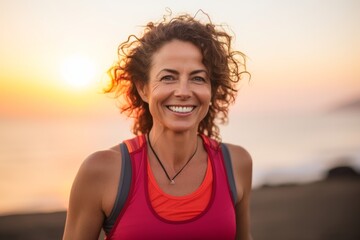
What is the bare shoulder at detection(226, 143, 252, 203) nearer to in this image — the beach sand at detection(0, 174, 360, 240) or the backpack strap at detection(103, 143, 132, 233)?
the backpack strap at detection(103, 143, 132, 233)

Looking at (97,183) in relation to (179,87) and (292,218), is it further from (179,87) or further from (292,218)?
(292,218)

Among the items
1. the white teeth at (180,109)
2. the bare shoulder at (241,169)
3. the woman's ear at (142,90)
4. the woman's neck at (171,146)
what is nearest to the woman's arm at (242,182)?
the bare shoulder at (241,169)

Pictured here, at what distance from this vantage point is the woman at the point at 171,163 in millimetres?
2561

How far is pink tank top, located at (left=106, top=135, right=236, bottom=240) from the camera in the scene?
252 cm

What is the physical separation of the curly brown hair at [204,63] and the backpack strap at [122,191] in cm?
49

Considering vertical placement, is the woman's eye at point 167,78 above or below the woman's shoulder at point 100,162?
above

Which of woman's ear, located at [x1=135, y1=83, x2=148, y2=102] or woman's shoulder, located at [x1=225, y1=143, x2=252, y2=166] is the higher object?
woman's ear, located at [x1=135, y1=83, x2=148, y2=102]

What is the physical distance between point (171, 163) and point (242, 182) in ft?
1.37

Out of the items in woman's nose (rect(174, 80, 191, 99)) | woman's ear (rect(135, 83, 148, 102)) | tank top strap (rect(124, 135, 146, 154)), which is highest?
woman's nose (rect(174, 80, 191, 99))

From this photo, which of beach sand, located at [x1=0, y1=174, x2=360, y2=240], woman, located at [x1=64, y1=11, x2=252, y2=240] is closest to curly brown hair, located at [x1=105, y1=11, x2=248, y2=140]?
woman, located at [x1=64, y1=11, x2=252, y2=240]

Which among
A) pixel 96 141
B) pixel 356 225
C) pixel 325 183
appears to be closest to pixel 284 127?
pixel 96 141

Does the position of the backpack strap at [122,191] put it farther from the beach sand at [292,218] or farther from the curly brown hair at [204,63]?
the beach sand at [292,218]

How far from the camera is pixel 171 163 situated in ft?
9.29

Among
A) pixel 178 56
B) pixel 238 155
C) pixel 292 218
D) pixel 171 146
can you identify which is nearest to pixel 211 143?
pixel 238 155
